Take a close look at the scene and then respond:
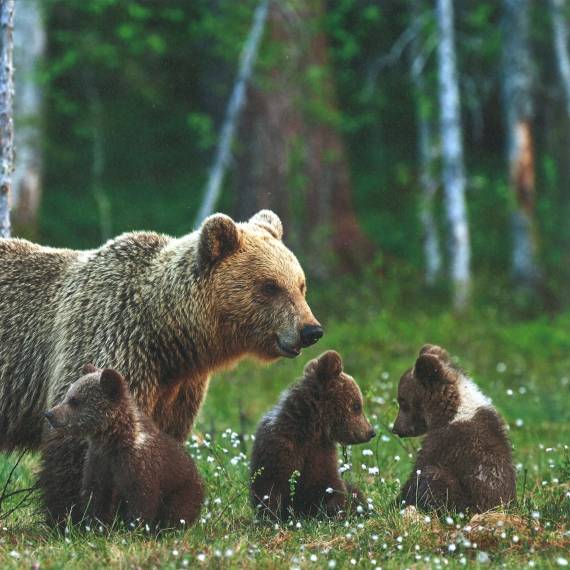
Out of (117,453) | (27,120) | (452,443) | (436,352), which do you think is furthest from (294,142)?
(117,453)

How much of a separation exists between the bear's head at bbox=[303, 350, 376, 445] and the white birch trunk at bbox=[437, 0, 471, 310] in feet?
31.0

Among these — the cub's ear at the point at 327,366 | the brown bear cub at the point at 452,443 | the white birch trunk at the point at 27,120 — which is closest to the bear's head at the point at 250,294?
the cub's ear at the point at 327,366

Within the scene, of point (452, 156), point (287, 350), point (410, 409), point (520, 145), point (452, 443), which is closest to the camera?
point (452, 443)

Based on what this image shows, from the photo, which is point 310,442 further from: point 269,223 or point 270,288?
A: point 269,223

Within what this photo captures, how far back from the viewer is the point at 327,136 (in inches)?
718

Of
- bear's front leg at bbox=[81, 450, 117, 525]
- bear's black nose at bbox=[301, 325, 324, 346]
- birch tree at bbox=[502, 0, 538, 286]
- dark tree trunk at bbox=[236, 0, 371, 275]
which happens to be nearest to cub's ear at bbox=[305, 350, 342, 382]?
bear's black nose at bbox=[301, 325, 324, 346]

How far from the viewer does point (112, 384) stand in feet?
19.7

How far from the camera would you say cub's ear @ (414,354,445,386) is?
21.1 feet

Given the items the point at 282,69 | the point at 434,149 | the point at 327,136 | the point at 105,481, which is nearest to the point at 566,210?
the point at 434,149

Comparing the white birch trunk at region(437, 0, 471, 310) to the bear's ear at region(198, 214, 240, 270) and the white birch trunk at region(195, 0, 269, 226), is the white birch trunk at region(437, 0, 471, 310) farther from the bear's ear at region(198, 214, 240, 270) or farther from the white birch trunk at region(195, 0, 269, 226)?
the bear's ear at region(198, 214, 240, 270)

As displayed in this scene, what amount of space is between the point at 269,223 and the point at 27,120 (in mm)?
11784

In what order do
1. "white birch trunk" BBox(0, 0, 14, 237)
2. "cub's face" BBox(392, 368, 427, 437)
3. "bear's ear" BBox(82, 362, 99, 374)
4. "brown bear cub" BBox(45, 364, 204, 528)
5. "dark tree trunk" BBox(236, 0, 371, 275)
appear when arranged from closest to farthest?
"brown bear cub" BBox(45, 364, 204, 528), "bear's ear" BBox(82, 362, 99, 374), "cub's face" BBox(392, 368, 427, 437), "white birch trunk" BBox(0, 0, 14, 237), "dark tree trunk" BBox(236, 0, 371, 275)

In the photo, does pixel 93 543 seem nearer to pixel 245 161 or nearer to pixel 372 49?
pixel 245 161

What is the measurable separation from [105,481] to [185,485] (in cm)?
43
